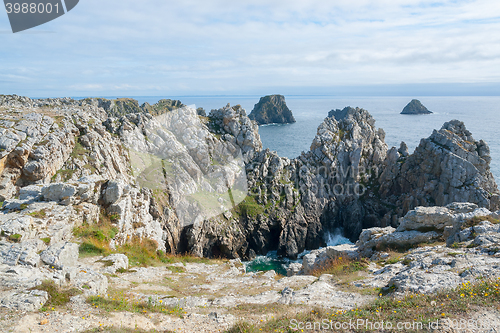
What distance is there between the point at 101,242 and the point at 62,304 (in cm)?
913

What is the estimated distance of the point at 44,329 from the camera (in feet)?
27.6

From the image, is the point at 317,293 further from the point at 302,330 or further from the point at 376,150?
the point at 376,150

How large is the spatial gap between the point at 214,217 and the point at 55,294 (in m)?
40.2

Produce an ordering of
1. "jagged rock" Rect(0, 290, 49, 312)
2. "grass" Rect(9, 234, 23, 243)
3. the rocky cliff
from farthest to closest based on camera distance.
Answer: the rocky cliff < "grass" Rect(9, 234, 23, 243) < "jagged rock" Rect(0, 290, 49, 312)

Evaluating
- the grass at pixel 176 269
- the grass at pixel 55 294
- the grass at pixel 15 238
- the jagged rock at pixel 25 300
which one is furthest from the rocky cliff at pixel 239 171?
the jagged rock at pixel 25 300

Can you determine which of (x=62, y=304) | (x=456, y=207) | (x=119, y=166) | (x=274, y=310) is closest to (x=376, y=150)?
(x=456, y=207)

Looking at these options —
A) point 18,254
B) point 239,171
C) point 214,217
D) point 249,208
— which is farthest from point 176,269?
point 239,171

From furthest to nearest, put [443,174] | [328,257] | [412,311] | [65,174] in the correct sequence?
[443,174] < [65,174] < [328,257] < [412,311]

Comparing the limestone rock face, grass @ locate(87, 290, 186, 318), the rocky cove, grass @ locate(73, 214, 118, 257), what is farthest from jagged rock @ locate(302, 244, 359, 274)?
the limestone rock face

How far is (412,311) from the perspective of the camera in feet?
32.2

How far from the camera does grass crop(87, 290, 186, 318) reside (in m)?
10.4

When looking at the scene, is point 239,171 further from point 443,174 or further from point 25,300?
point 25,300

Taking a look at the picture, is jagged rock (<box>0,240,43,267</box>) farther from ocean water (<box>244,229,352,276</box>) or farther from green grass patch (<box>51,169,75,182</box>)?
ocean water (<box>244,229,352,276</box>)

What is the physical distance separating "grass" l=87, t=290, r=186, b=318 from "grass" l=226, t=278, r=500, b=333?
329 centimetres
